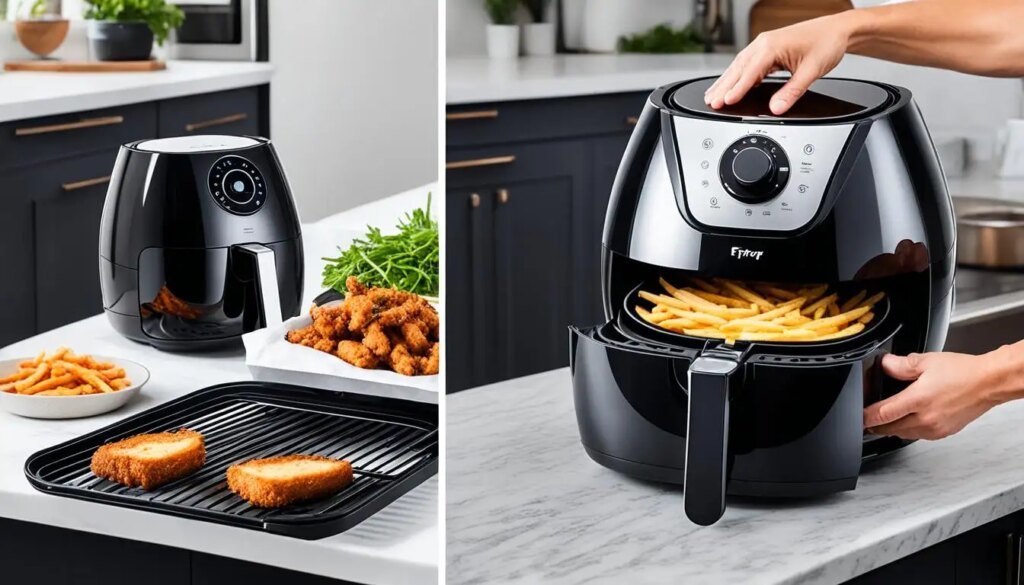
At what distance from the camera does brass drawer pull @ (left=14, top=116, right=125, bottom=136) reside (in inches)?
85.4

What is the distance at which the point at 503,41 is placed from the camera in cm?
136

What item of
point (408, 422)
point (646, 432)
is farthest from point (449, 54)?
point (646, 432)

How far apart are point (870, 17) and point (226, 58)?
2.41 feet

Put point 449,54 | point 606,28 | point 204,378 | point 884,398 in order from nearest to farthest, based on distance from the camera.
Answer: point 884,398 → point 204,378 → point 606,28 → point 449,54

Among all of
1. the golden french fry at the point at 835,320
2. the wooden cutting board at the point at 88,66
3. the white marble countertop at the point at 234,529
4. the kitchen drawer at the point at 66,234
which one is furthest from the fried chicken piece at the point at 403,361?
the wooden cutting board at the point at 88,66

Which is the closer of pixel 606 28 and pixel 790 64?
pixel 790 64

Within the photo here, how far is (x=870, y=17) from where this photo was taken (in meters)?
0.93

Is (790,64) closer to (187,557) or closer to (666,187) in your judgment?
(666,187)

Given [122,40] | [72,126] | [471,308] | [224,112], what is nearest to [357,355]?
[471,308]

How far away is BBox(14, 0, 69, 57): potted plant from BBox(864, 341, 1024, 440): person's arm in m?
2.33

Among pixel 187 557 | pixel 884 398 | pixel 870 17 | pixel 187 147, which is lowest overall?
pixel 187 557

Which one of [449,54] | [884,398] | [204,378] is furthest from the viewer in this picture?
[449,54]

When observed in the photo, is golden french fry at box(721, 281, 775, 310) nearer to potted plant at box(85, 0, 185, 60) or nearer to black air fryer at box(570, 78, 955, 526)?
black air fryer at box(570, 78, 955, 526)

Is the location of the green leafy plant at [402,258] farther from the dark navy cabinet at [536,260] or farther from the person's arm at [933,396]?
the person's arm at [933,396]
